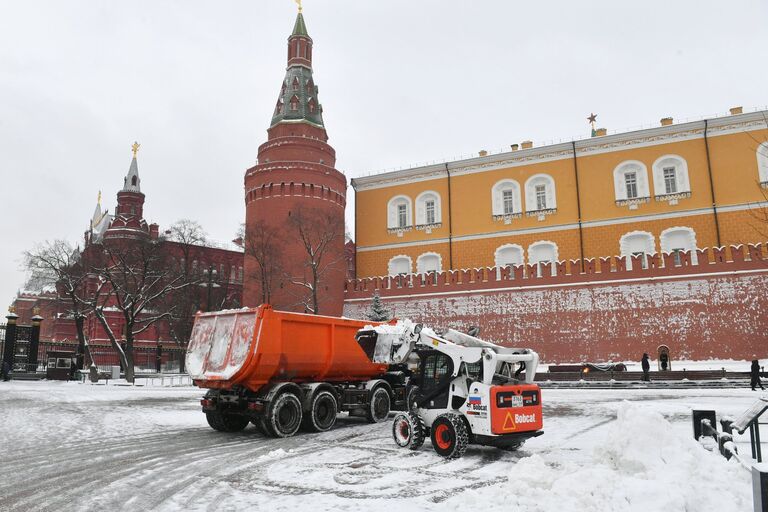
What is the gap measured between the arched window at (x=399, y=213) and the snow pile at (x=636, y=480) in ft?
103

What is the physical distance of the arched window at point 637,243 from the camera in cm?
3075

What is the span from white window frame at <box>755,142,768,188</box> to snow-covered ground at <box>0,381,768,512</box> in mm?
23151

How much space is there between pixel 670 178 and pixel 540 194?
6.88 metres

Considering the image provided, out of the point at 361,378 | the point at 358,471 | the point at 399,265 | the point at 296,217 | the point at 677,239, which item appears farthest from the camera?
the point at 399,265

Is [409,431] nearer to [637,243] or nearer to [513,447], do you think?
[513,447]

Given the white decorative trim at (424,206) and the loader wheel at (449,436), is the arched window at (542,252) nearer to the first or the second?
the white decorative trim at (424,206)

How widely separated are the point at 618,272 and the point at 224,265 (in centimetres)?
3830

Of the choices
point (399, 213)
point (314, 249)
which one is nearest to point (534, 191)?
point (399, 213)

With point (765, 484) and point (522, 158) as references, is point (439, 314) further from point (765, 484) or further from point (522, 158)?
point (765, 484)

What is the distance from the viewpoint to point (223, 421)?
1145 centimetres

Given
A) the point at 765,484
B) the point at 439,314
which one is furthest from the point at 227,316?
the point at 439,314

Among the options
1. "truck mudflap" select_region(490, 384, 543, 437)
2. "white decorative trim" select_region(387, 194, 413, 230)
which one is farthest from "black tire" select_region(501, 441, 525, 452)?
"white decorative trim" select_region(387, 194, 413, 230)

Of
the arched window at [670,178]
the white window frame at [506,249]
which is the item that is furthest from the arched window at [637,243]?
the white window frame at [506,249]

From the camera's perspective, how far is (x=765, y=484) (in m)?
3.41
